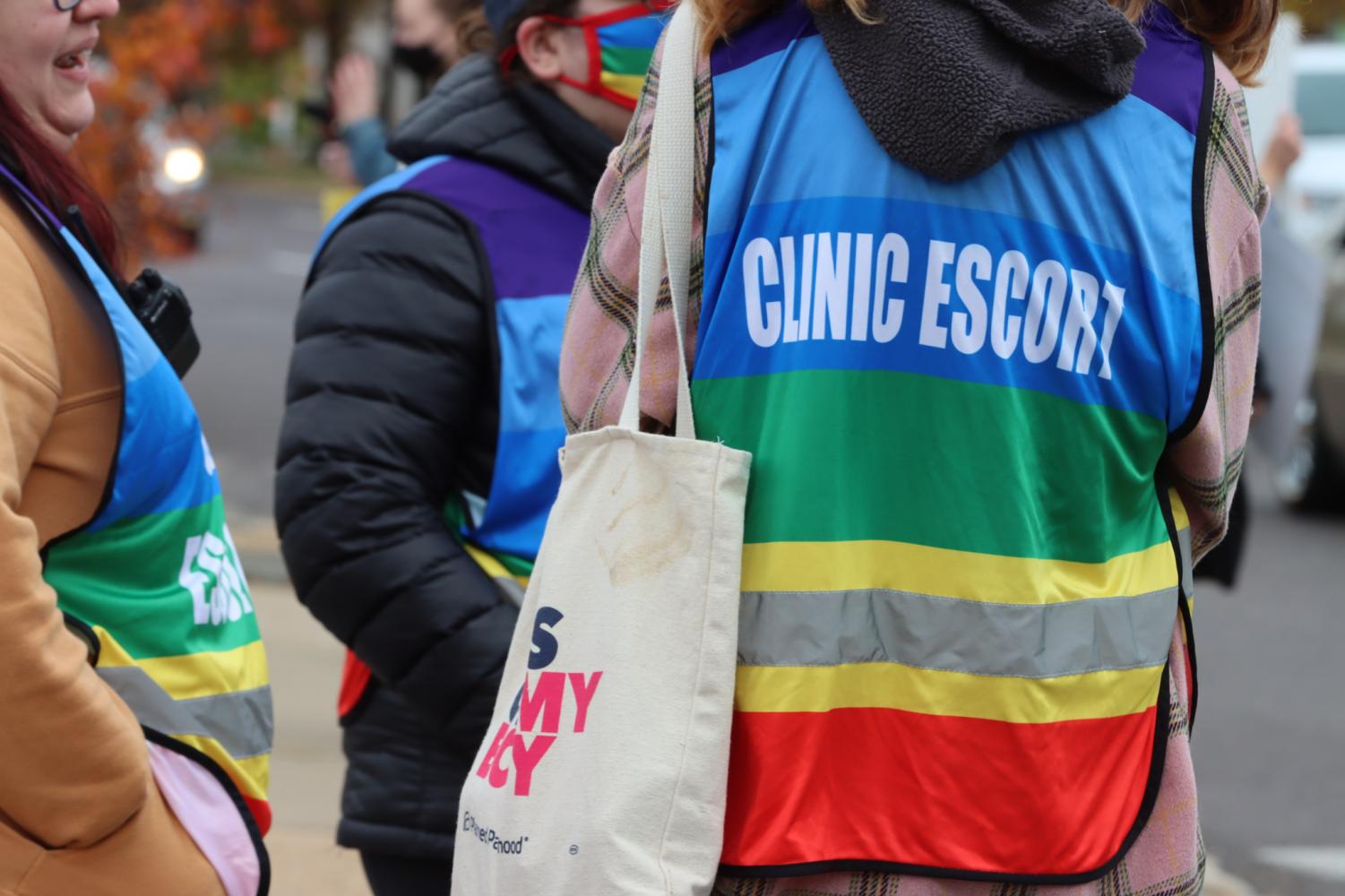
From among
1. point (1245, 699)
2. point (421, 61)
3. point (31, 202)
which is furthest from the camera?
point (1245, 699)

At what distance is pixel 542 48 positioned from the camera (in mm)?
2545

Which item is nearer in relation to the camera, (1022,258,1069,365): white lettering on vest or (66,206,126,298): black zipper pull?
(1022,258,1069,365): white lettering on vest

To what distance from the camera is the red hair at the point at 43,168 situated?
1.94 m

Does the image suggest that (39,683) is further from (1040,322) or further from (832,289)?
(1040,322)

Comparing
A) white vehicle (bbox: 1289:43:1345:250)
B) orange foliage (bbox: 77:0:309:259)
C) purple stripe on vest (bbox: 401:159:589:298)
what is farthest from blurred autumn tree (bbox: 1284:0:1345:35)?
purple stripe on vest (bbox: 401:159:589:298)

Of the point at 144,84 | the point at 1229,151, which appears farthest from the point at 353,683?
the point at 144,84

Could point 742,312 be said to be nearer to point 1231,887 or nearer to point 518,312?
point 518,312

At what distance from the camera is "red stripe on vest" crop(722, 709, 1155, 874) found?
1.52 m

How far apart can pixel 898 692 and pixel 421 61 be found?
3676mm

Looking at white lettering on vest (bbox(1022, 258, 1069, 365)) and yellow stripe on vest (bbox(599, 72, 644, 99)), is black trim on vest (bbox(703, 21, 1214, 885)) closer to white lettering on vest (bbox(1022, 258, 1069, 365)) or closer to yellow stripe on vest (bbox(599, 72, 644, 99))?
white lettering on vest (bbox(1022, 258, 1069, 365))

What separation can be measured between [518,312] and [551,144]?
0.95ft

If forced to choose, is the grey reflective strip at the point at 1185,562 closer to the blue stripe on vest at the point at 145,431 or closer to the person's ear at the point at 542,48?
the blue stripe on vest at the point at 145,431

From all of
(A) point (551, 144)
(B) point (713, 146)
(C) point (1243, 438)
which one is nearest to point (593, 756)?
(B) point (713, 146)

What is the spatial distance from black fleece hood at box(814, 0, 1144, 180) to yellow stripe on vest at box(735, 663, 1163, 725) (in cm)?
42
